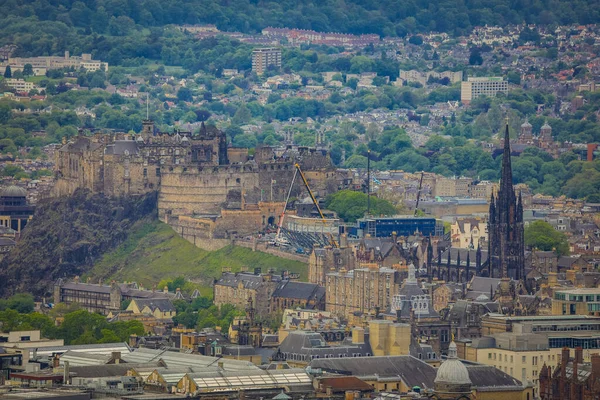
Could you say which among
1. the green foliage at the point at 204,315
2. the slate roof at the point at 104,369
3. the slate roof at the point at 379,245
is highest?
the slate roof at the point at 379,245

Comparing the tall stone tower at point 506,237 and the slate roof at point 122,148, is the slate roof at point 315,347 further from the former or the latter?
the slate roof at point 122,148

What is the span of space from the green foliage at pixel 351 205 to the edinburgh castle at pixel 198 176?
9.92ft

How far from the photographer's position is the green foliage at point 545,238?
178875mm

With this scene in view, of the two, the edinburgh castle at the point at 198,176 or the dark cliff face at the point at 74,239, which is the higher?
the edinburgh castle at the point at 198,176

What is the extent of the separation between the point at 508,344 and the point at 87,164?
7062cm

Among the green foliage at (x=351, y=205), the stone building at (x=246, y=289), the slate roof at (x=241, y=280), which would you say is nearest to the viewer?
the stone building at (x=246, y=289)

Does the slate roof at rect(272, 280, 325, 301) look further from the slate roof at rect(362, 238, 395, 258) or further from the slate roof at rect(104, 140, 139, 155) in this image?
the slate roof at rect(104, 140, 139, 155)

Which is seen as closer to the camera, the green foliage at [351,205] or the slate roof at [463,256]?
the slate roof at [463,256]

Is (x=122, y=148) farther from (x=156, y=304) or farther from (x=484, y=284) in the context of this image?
(x=484, y=284)

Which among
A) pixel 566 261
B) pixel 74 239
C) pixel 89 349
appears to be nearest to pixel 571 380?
pixel 89 349

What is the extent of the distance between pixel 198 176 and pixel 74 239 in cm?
1077

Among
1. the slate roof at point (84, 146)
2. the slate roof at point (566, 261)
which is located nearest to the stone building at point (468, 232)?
the slate roof at point (566, 261)

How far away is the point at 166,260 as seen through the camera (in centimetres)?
18425

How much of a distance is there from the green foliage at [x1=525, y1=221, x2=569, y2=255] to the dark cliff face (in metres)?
28.0
